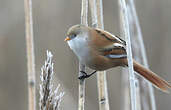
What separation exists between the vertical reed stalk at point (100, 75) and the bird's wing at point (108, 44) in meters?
0.08

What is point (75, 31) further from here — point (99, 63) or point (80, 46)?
point (99, 63)

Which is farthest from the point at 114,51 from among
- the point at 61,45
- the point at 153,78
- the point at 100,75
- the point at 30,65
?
the point at 61,45

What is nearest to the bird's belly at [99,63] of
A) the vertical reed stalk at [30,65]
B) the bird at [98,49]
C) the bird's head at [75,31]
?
the bird at [98,49]

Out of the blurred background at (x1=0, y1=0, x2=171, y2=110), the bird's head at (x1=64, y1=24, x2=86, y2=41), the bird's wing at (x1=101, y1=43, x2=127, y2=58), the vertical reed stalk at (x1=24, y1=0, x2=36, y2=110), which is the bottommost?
the vertical reed stalk at (x1=24, y1=0, x2=36, y2=110)

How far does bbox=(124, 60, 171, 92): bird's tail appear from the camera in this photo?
198 centimetres

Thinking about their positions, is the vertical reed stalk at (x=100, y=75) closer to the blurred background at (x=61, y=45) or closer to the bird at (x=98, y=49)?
the bird at (x=98, y=49)

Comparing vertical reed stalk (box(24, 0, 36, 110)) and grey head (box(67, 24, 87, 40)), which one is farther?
grey head (box(67, 24, 87, 40))

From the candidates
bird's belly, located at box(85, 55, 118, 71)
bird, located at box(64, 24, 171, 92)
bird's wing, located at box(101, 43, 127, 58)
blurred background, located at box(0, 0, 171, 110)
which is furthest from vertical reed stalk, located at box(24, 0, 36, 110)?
blurred background, located at box(0, 0, 171, 110)

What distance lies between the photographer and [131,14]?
2.24 metres

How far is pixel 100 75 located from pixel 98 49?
202 mm

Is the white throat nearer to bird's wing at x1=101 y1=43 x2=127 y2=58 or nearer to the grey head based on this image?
the grey head

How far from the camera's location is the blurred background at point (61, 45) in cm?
359

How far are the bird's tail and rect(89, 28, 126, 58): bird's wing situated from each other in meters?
0.16

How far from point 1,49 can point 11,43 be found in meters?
0.16
